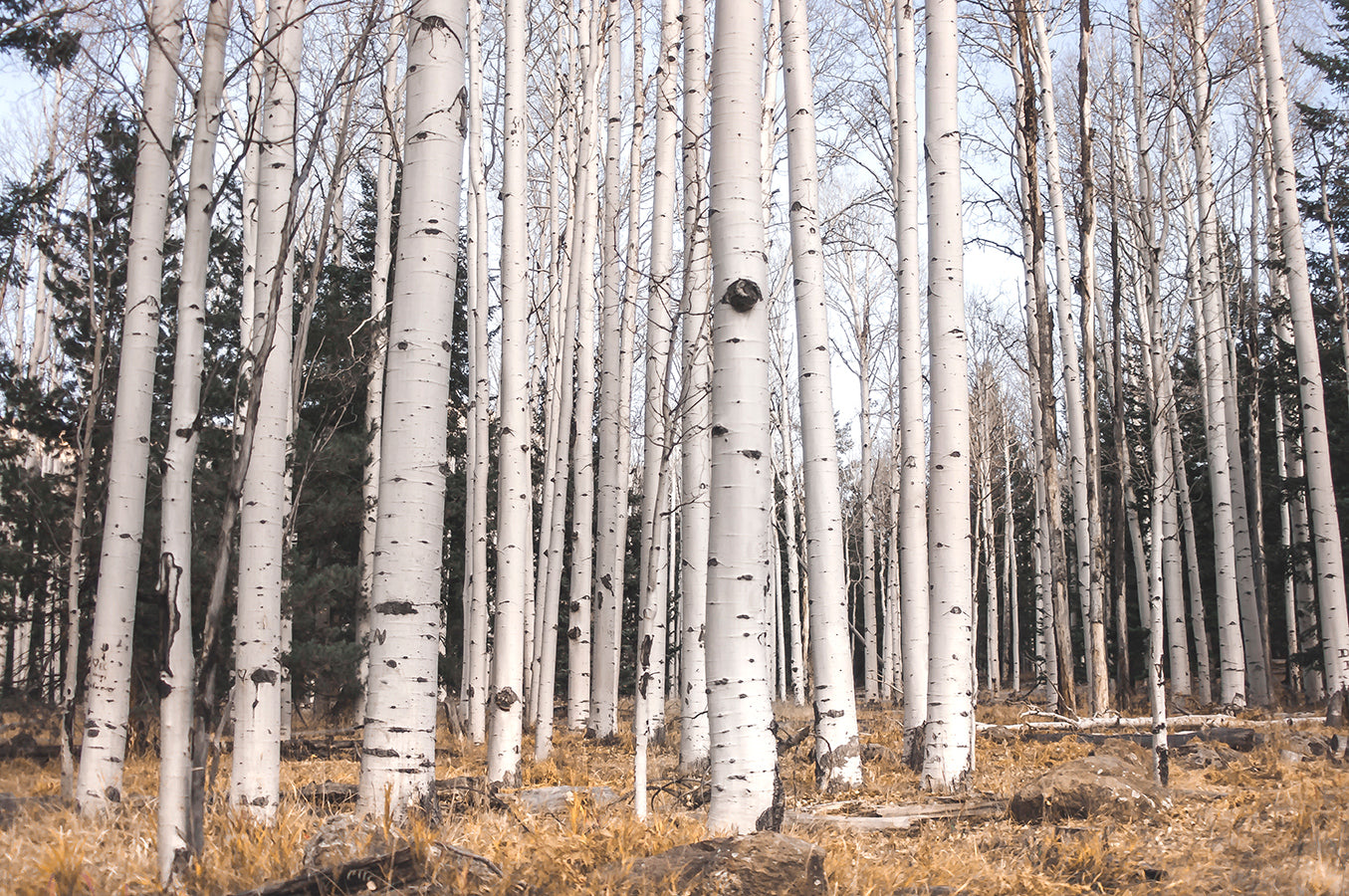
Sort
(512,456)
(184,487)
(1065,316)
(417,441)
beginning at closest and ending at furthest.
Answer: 1. (184,487)
2. (417,441)
3. (512,456)
4. (1065,316)

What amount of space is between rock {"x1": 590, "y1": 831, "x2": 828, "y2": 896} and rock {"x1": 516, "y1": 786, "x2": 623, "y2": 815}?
6.19ft

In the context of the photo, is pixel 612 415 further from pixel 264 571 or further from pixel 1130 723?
pixel 1130 723

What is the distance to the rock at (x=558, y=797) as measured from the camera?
5.45 meters

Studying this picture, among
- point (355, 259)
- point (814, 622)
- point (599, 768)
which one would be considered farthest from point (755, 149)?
point (355, 259)

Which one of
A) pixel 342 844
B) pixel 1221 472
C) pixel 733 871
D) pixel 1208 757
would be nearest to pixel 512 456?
pixel 342 844

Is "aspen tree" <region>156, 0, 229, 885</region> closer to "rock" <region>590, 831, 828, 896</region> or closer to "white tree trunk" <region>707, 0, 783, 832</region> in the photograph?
"rock" <region>590, 831, 828, 896</region>

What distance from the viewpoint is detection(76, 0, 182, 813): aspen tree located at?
5594 mm


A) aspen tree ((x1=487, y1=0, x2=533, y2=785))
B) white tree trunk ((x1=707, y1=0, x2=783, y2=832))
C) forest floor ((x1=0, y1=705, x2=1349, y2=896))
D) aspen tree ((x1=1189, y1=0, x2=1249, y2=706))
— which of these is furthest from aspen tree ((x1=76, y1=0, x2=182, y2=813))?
→ aspen tree ((x1=1189, y1=0, x2=1249, y2=706))

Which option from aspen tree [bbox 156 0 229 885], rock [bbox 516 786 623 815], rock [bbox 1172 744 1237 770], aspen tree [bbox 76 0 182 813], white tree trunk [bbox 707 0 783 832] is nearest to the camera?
aspen tree [bbox 156 0 229 885]

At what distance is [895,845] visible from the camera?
4.72 m

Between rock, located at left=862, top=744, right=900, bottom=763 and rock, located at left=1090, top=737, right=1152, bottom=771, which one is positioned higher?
rock, located at left=1090, top=737, right=1152, bottom=771

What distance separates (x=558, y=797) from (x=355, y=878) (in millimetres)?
2618

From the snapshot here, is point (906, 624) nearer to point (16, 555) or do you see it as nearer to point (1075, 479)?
point (1075, 479)

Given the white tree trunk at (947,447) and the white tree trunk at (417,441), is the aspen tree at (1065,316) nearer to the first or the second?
the white tree trunk at (947,447)
